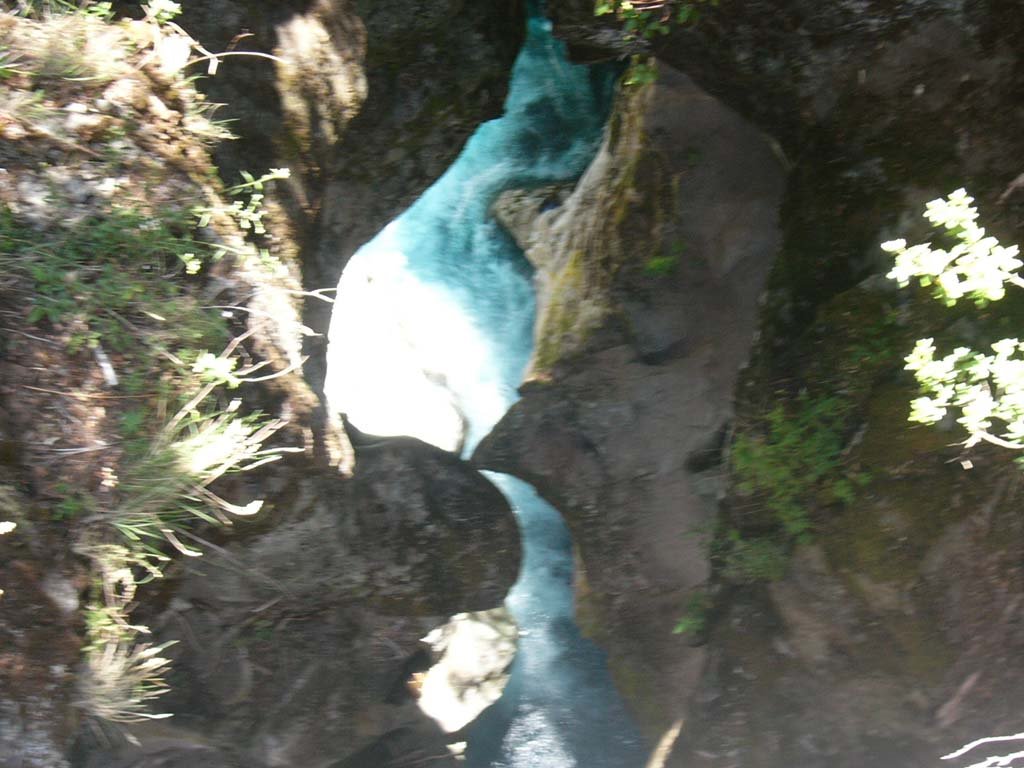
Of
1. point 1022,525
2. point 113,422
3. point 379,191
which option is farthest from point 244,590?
point 1022,525

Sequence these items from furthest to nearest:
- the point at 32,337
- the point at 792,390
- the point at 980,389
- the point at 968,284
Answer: the point at 792,390 → the point at 32,337 → the point at 980,389 → the point at 968,284

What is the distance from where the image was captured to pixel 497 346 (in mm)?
7406

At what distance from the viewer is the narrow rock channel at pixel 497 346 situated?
6.88 meters

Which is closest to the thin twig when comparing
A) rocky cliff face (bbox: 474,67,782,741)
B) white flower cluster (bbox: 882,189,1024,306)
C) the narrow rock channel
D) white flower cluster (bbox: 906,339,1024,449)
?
white flower cluster (bbox: 882,189,1024,306)

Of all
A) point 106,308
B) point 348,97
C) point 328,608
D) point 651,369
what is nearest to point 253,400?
point 106,308

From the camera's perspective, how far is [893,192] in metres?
4.06

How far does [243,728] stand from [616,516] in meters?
2.92

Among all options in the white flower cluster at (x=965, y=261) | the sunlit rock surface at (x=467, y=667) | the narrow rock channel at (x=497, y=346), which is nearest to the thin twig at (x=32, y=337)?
the white flower cluster at (x=965, y=261)

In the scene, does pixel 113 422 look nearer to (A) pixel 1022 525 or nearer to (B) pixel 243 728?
(B) pixel 243 728

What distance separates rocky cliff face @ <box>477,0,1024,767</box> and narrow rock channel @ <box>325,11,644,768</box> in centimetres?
73

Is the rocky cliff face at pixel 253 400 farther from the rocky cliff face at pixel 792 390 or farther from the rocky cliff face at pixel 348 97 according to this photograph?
the rocky cliff face at pixel 792 390

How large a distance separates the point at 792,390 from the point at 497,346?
3303 mm

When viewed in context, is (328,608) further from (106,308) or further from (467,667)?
(106,308)

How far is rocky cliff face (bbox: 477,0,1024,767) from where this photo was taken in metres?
3.88
